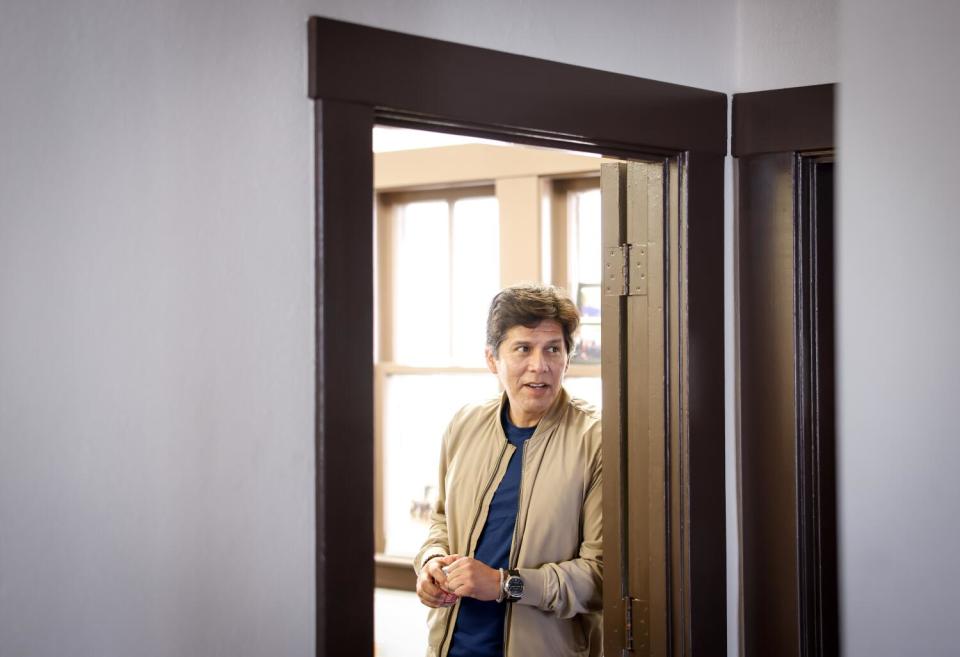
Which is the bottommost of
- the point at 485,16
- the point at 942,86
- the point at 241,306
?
the point at 241,306

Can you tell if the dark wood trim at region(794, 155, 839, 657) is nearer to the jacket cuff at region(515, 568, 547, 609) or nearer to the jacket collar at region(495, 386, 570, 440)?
the jacket cuff at region(515, 568, 547, 609)

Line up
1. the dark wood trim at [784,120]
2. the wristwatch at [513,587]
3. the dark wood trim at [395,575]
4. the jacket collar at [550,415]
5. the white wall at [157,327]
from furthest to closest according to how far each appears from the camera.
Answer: the dark wood trim at [395,575] → the jacket collar at [550,415] → the wristwatch at [513,587] → the dark wood trim at [784,120] → the white wall at [157,327]

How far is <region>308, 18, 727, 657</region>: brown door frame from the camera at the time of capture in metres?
1.44

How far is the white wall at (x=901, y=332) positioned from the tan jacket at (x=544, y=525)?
0.82 meters

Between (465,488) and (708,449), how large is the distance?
0.74 m

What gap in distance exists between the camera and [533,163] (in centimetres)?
348

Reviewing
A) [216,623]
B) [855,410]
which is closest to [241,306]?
[216,623]

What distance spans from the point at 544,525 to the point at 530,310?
57cm

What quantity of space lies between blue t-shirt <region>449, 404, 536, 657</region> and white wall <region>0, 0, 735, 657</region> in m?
0.90

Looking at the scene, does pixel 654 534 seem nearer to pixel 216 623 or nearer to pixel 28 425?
pixel 216 623

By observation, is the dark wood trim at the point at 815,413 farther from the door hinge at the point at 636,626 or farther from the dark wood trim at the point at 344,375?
the dark wood trim at the point at 344,375

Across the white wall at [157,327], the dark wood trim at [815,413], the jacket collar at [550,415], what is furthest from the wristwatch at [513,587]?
the white wall at [157,327]

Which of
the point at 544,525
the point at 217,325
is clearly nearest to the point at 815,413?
the point at 544,525

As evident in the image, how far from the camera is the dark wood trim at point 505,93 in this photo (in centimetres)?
146
